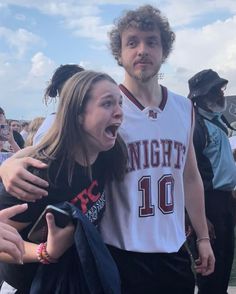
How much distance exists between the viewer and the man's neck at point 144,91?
267 centimetres

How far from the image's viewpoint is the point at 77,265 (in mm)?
2045

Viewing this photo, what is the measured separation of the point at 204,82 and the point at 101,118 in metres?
2.12

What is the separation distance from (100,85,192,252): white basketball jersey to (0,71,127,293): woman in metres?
0.12

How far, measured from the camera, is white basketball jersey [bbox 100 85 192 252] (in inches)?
98.1

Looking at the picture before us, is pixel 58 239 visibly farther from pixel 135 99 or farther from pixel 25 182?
pixel 135 99

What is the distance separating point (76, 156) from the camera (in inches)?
88.0

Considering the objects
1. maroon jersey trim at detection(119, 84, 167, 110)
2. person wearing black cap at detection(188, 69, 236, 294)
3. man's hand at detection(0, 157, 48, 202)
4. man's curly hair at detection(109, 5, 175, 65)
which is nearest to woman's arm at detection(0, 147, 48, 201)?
man's hand at detection(0, 157, 48, 202)

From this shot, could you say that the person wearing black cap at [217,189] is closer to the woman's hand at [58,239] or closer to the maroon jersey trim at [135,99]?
the maroon jersey trim at [135,99]

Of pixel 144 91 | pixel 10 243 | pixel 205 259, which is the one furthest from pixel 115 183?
pixel 10 243

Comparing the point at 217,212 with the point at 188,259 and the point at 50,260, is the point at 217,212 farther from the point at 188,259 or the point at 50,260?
the point at 50,260

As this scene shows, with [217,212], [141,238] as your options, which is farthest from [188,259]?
[217,212]

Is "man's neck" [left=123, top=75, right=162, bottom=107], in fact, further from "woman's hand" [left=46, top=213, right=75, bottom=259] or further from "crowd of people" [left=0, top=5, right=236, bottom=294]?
"woman's hand" [left=46, top=213, right=75, bottom=259]

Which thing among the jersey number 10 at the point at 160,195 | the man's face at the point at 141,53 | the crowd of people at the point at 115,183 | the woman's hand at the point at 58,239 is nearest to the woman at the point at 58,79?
the crowd of people at the point at 115,183

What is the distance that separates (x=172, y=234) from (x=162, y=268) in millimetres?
167
